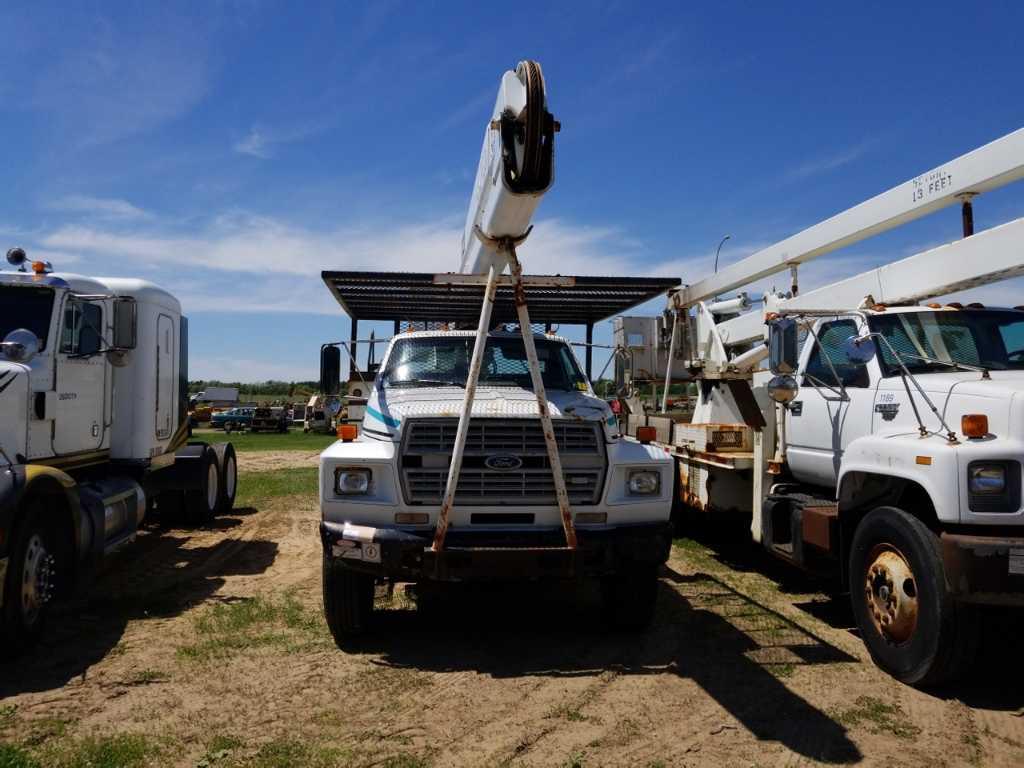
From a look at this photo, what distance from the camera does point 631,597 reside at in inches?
215

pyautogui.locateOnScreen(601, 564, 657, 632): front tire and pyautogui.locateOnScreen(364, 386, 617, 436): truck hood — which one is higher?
pyautogui.locateOnScreen(364, 386, 617, 436): truck hood

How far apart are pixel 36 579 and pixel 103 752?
2.12 metres

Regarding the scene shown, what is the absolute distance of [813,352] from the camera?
6.64 meters

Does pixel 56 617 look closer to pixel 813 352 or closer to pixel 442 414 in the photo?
pixel 442 414

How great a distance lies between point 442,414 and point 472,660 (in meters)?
1.61

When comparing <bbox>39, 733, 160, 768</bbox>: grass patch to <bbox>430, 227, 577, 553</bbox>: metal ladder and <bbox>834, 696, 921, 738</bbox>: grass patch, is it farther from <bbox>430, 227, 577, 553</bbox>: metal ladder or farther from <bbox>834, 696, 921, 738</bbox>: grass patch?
<bbox>834, 696, 921, 738</bbox>: grass patch

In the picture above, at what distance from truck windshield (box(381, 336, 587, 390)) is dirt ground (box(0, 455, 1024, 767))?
5.98 feet

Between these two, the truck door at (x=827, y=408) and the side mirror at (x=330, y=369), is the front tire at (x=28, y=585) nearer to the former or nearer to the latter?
the side mirror at (x=330, y=369)

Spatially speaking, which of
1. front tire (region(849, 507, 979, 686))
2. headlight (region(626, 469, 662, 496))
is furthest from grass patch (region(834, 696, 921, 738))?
headlight (region(626, 469, 662, 496))

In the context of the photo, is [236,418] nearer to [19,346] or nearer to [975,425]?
[19,346]


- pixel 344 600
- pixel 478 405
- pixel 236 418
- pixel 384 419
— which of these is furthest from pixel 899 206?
pixel 236 418

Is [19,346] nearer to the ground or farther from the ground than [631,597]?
farther from the ground

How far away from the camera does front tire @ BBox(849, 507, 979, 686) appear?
4383 millimetres

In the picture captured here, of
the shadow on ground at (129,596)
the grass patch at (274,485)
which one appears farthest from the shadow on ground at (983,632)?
the grass patch at (274,485)
